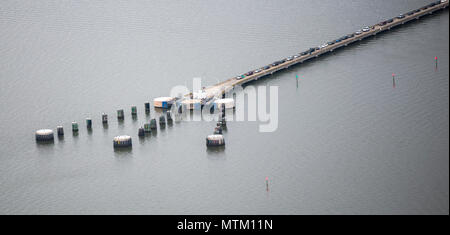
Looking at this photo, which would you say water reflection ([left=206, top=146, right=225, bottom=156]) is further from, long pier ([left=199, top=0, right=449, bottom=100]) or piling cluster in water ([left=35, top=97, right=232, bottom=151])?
long pier ([left=199, top=0, right=449, bottom=100])

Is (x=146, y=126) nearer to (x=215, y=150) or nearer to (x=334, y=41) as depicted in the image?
(x=215, y=150)

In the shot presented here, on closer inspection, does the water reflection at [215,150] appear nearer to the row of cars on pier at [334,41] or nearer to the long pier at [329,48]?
the long pier at [329,48]

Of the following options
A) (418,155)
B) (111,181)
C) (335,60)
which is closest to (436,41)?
(335,60)

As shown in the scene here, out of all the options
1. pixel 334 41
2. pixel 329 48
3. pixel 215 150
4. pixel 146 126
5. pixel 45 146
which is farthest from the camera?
pixel 334 41

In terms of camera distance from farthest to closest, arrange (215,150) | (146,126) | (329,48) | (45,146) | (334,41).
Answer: (334,41) < (329,48) < (146,126) < (45,146) < (215,150)

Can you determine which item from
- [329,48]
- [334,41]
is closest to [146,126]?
[329,48]

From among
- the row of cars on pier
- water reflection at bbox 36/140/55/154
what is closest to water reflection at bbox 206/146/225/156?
water reflection at bbox 36/140/55/154

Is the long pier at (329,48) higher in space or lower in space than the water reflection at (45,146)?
higher

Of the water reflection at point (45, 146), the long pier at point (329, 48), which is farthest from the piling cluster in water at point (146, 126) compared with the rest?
the long pier at point (329, 48)
